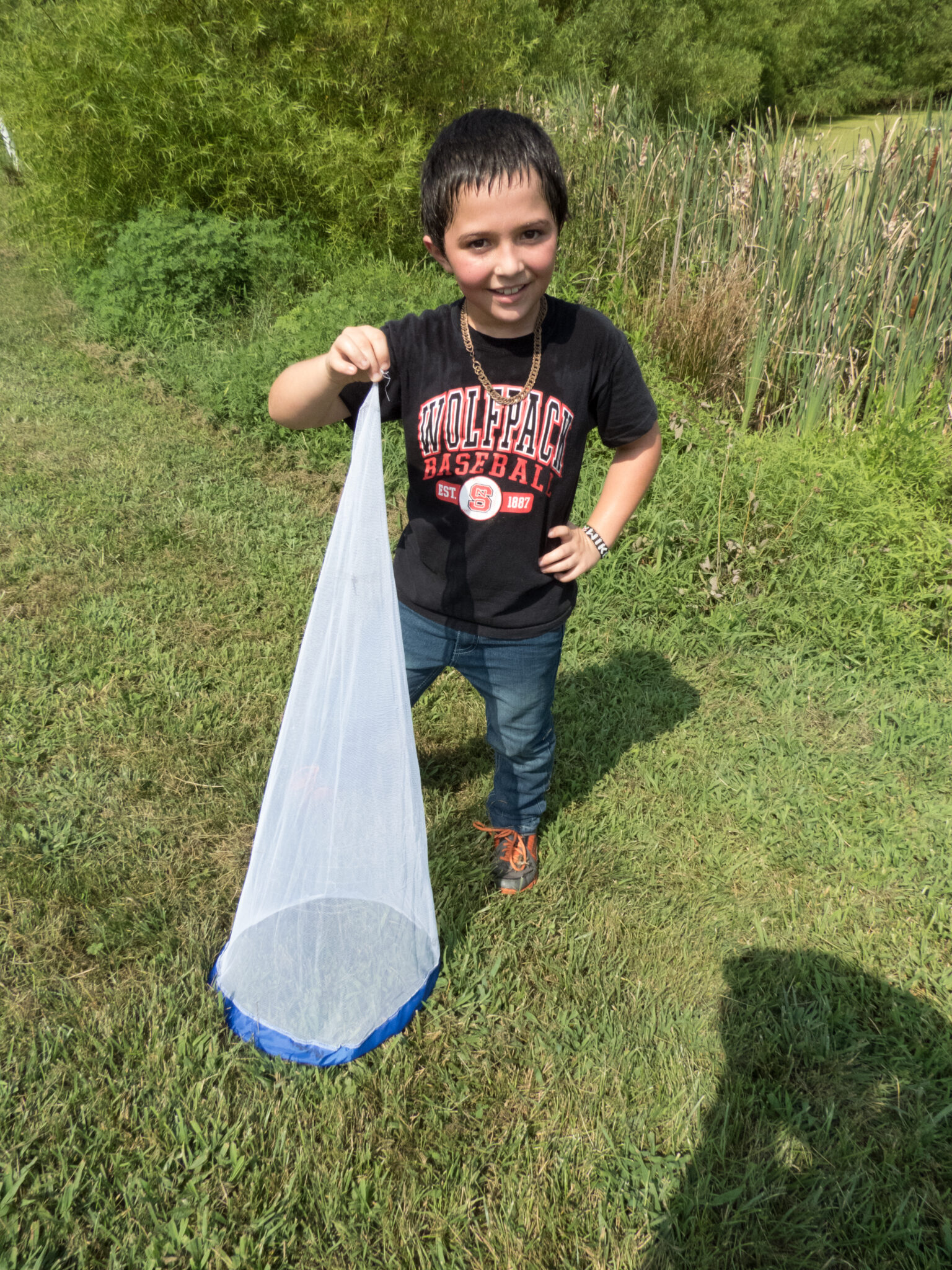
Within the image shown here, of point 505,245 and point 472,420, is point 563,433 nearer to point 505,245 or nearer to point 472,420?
point 472,420

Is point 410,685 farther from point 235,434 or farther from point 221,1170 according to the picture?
point 235,434

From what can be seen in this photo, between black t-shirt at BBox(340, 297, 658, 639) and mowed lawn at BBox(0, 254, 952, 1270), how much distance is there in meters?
0.51

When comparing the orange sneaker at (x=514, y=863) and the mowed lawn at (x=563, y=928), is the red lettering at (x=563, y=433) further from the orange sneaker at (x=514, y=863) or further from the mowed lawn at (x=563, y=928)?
the orange sneaker at (x=514, y=863)

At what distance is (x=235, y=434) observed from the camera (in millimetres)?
4508

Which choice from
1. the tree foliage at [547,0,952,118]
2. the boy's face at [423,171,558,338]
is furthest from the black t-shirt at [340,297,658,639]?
the tree foliage at [547,0,952,118]

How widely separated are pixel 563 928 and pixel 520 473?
3.75 feet

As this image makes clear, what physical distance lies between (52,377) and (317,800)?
483 centimetres

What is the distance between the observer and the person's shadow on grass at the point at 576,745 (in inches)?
81.2

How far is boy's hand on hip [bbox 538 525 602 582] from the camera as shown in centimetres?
158

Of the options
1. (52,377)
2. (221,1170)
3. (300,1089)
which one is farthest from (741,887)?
(52,377)

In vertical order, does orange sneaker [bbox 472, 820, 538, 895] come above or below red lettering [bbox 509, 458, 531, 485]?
below

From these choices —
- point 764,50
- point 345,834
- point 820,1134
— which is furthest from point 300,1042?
point 764,50

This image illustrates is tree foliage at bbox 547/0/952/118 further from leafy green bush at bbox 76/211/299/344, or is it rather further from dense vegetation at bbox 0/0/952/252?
leafy green bush at bbox 76/211/299/344

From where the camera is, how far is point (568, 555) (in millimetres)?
1593
